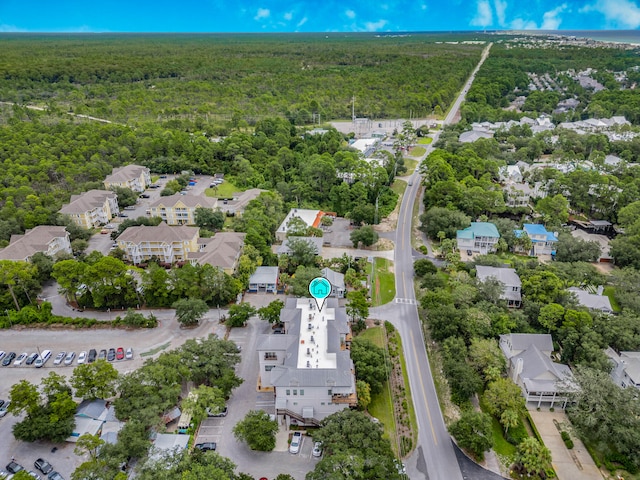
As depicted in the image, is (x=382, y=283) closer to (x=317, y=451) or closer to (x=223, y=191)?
(x=317, y=451)

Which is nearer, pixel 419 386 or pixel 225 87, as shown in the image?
pixel 419 386

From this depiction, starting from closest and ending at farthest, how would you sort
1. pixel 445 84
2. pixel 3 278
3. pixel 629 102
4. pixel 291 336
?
pixel 291 336
pixel 3 278
pixel 629 102
pixel 445 84

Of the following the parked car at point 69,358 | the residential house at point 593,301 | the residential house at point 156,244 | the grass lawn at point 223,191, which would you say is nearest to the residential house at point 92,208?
the residential house at point 156,244

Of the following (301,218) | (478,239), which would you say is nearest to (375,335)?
(478,239)

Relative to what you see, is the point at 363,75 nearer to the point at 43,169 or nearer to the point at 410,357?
the point at 43,169

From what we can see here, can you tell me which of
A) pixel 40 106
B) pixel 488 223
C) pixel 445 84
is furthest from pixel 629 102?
pixel 40 106

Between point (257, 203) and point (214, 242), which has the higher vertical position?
point (257, 203)

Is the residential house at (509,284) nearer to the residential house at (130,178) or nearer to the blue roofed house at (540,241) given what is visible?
the blue roofed house at (540,241)
